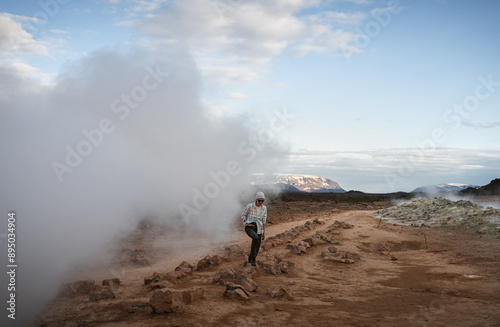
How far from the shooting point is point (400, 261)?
9.66 metres

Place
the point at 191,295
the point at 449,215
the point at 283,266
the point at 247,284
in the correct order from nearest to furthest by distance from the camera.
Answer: the point at 191,295, the point at 247,284, the point at 283,266, the point at 449,215

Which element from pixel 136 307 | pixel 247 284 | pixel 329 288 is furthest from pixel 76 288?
pixel 329 288

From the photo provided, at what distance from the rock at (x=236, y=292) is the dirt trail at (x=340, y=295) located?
9 centimetres

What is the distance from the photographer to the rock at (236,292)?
5.69 metres

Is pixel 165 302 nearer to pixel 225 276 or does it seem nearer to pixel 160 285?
pixel 160 285

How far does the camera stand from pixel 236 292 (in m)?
5.73

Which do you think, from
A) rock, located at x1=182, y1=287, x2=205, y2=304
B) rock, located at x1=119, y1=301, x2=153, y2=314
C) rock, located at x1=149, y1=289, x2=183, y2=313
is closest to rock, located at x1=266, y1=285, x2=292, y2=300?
rock, located at x1=182, y1=287, x2=205, y2=304

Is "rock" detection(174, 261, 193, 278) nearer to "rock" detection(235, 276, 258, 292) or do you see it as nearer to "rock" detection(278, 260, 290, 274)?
"rock" detection(235, 276, 258, 292)

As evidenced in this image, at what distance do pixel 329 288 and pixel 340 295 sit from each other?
49cm

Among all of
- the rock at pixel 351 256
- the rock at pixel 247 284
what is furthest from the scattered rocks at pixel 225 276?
the rock at pixel 351 256

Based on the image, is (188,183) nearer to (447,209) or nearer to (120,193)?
(120,193)

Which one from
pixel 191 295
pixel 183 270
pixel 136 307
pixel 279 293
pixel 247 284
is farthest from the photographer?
pixel 183 270

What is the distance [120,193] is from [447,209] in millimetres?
15123

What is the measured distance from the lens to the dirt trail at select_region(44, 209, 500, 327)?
16.2 feet
